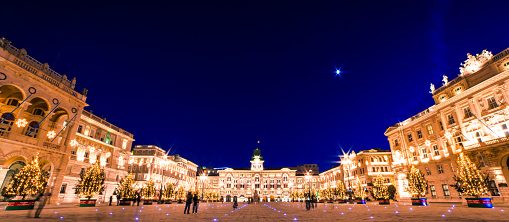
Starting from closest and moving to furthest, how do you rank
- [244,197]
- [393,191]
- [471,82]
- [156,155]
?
1. [471,82]
2. [393,191]
3. [156,155]
4. [244,197]

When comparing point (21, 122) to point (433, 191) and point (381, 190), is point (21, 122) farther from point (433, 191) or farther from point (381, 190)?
point (433, 191)

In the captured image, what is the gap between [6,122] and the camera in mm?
25797

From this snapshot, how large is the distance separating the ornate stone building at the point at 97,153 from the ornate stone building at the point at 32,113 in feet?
10.2

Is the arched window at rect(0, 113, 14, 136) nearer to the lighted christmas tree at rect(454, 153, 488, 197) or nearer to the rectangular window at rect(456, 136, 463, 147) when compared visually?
the lighted christmas tree at rect(454, 153, 488, 197)

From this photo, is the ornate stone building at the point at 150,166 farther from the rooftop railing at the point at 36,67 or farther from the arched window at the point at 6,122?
the arched window at the point at 6,122

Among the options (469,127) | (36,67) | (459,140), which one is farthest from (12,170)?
(459,140)

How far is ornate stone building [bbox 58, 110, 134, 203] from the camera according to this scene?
3681cm

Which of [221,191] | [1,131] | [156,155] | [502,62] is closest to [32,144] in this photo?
[1,131]

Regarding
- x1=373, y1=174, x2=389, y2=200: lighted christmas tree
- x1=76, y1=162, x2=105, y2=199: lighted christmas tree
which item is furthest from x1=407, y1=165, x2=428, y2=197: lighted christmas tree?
x1=76, y1=162, x2=105, y2=199: lighted christmas tree

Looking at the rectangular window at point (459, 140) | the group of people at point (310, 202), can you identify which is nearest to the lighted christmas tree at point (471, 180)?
the rectangular window at point (459, 140)

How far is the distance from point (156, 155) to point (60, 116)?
127 feet

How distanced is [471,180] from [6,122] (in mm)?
50294

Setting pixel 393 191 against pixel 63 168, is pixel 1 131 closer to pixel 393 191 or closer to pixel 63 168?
pixel 63 168

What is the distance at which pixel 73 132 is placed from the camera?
31688 millimetres
